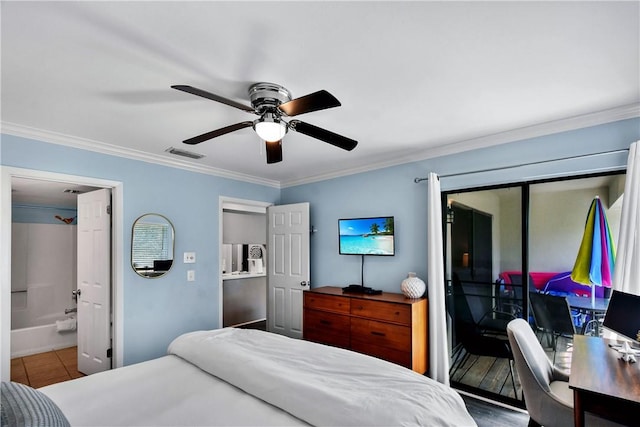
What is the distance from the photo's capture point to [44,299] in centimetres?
494

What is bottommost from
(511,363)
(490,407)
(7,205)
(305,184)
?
(490,407)

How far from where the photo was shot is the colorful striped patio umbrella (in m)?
2.48

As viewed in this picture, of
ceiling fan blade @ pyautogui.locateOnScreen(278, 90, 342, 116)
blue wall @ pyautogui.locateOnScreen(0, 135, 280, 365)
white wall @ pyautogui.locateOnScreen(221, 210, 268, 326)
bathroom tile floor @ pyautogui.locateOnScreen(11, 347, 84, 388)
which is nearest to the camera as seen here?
ceiling fan blade @ pyautogui.locateOnScreen(278, 90, 342, 116)

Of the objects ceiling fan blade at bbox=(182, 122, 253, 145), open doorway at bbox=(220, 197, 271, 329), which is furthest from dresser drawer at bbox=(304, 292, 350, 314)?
ceiling fan blade at bbox=(182, 122, 253, 145)

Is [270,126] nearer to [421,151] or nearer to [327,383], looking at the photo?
[327,383]

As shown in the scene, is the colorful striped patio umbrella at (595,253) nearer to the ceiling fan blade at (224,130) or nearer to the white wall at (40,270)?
the ceiling fan blade at (224,130)

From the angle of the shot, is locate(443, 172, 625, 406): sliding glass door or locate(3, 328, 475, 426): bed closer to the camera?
locate(3, 328, 475, 426): bed

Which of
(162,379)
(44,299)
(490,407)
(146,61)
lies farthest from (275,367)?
(44,299)

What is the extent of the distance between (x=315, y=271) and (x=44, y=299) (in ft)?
14.0

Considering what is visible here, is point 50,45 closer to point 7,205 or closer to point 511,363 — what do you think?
point 7,205

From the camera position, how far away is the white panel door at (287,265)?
4406 millimetres

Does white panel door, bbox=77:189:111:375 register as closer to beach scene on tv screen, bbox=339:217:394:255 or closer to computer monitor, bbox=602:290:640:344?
beach scene on tv screen, bbox=339:217:394:255

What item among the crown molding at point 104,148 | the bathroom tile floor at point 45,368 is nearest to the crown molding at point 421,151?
the crown molding at point 104,148

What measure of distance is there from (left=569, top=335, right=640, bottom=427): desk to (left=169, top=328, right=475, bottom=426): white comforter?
0.56 m
